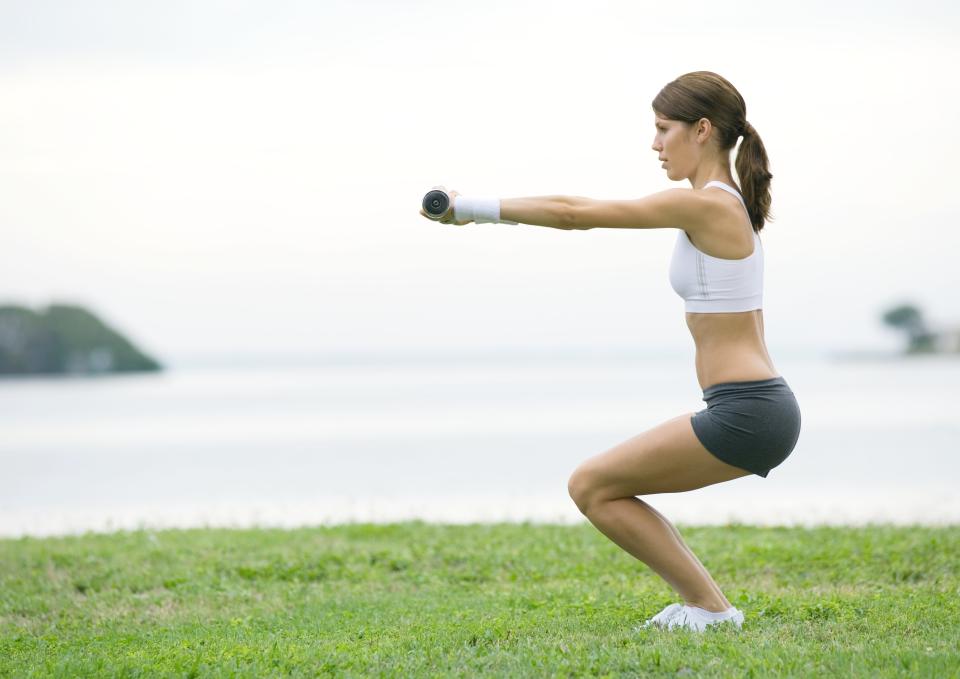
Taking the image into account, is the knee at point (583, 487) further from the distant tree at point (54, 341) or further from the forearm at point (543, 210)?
the distant tree at point (54, 341)

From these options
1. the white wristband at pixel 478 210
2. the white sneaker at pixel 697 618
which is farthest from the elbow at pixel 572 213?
the white sneaker at pixel 697 618


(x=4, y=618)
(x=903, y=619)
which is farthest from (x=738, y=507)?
(x=4, y=618)

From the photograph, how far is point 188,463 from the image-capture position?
18.8 m

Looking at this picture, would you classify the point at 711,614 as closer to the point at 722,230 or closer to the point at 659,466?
the point at 659,466

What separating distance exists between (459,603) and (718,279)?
8.33ft

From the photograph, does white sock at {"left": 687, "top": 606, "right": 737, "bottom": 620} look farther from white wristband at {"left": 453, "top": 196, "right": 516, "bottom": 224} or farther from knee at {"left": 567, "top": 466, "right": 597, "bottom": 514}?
white wristband at {"left": 453, "top": 196, "right": 516, "bottom": 224}

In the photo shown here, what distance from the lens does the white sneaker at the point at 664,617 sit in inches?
192

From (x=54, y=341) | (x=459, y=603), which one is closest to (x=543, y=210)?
(x=459, y=603)

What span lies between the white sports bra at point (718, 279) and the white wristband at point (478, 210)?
756mm

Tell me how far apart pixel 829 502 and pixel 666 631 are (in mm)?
8517

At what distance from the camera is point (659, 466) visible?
4453 millimetres

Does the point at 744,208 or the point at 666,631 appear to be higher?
the point at 744,208

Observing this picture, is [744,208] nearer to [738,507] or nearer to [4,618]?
[4,618]

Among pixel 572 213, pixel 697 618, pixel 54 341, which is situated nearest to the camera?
pixel 572 213
